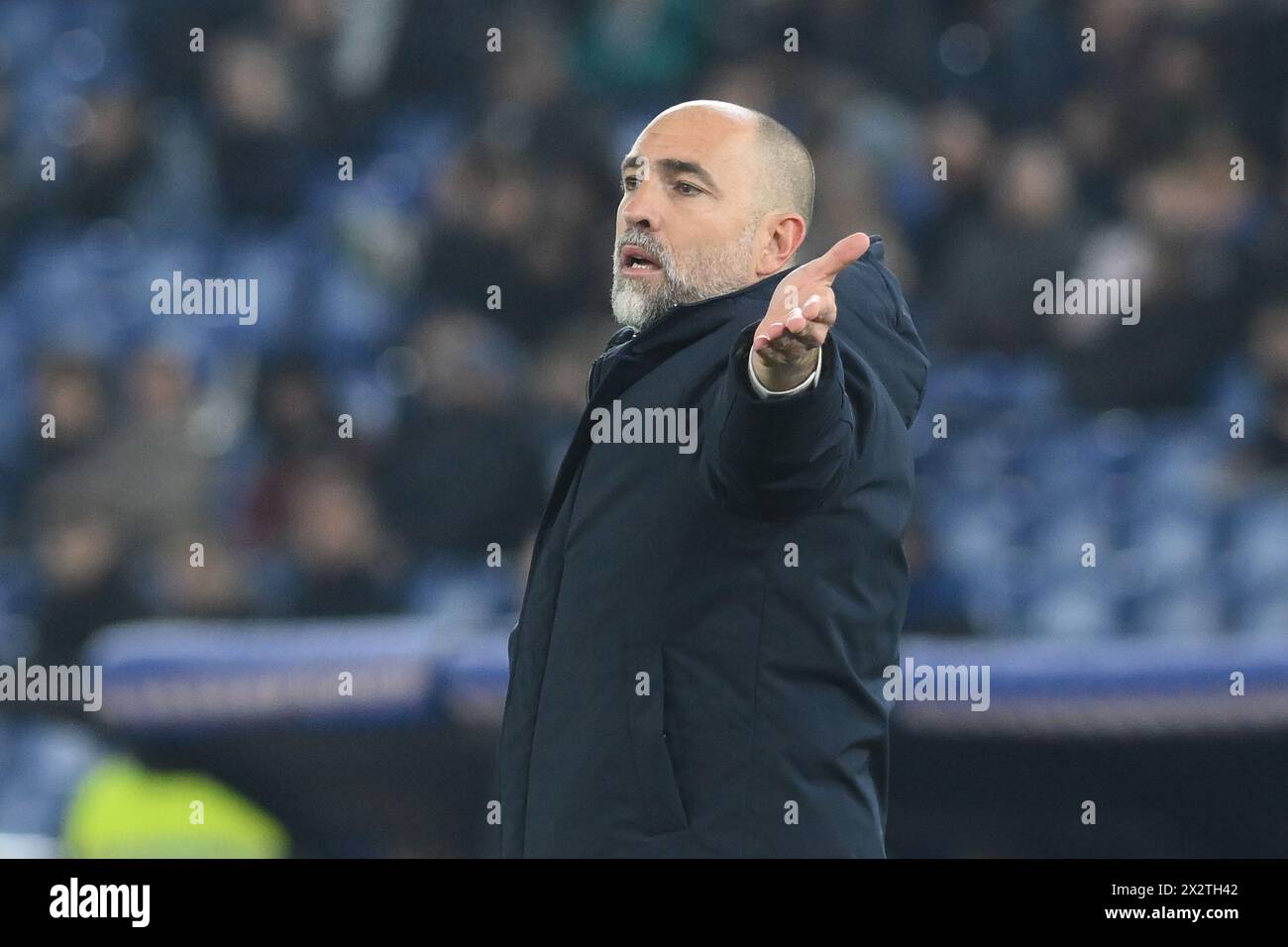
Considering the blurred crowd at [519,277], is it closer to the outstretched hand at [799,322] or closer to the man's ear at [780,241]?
the man's ear at [780,241]

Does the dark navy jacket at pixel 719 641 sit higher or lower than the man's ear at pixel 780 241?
lower

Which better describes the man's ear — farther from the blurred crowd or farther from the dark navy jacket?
the blurred crowd

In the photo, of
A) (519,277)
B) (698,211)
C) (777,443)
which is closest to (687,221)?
(698,211)

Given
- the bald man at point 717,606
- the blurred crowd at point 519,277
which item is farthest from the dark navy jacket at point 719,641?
the blurred crowd at point 519,277

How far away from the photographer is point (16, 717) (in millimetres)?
5395

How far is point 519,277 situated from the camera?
6.32 metres

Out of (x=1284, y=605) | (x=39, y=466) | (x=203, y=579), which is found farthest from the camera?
(x=39, y=466)

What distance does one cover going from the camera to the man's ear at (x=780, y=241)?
2.78 m

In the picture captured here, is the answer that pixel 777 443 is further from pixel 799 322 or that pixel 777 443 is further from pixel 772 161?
pixel 772 161

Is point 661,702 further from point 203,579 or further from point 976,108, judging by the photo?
point 976,108

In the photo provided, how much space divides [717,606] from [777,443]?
0.26 m

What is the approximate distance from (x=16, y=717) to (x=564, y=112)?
258cm

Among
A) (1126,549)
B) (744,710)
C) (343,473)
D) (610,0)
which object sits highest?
(610,0)

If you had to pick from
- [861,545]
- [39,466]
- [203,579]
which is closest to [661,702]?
[861,545]
